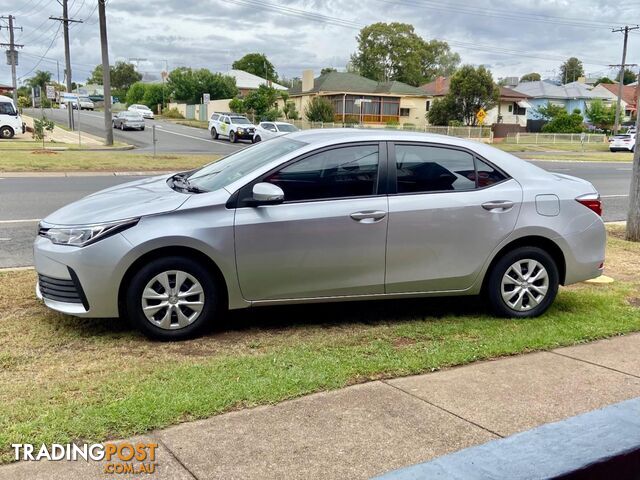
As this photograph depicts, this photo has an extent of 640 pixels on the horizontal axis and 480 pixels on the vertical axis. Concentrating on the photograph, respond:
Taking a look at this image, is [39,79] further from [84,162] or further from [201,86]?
[84,162]

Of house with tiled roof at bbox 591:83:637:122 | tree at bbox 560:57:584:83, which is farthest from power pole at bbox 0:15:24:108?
tree at bbox 560:57:584:83

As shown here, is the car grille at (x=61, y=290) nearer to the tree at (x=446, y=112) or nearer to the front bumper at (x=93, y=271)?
the front bumper at (x=93, y=271)

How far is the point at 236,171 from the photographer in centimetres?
532

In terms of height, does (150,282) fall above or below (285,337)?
above

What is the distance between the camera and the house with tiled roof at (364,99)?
58.1m

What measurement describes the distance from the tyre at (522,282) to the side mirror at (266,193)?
6.75 ft

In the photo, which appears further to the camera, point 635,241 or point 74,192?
point 74,192

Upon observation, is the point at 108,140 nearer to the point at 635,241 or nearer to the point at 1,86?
the point at 635,241

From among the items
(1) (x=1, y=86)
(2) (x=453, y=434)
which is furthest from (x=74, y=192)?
(1) (x=1, y=86)

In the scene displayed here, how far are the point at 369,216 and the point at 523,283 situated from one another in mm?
1587

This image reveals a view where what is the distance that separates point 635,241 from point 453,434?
7.21 metres

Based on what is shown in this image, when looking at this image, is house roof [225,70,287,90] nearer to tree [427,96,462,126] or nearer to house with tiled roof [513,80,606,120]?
house with tiled roof [513,80,606,120]

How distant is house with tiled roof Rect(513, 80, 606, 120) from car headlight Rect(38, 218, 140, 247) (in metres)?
71.4

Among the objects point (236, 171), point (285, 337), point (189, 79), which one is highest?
point (189, 79)
